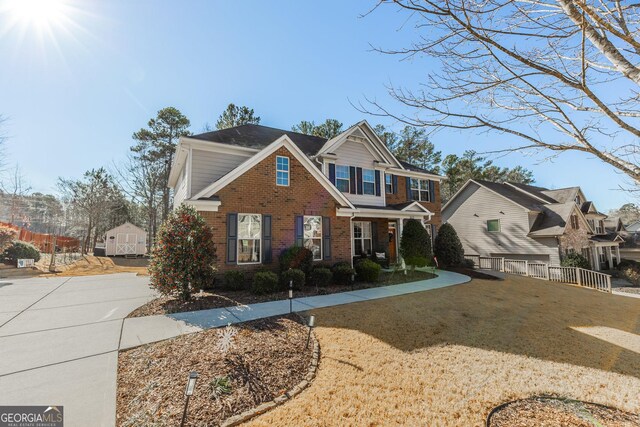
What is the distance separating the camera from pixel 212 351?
15.3 ft

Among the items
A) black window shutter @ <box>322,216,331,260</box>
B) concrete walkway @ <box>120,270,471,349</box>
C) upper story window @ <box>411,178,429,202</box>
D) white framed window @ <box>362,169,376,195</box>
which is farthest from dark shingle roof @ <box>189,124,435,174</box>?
concrete walkway @ <box>120,270,471,349</box>

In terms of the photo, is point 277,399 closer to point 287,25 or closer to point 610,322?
point 287,25

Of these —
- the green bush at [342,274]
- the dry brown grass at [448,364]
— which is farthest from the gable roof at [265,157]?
the dry brown grass at [448,364]

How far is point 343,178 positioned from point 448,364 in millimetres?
11545

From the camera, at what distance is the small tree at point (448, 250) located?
1648 cm

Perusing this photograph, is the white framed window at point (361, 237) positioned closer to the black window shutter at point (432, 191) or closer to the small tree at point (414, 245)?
the small tree at point (414, 245)

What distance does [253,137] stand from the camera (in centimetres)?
1393

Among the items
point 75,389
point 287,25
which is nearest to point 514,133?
point 287,25

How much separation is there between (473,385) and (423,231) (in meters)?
11.3

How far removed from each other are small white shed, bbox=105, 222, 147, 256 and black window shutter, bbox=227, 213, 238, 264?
25.5 metres

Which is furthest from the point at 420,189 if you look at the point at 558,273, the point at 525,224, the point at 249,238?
the point at 249,238

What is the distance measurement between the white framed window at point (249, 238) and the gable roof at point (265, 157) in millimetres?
1432

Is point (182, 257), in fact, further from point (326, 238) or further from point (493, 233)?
point (493, 233)

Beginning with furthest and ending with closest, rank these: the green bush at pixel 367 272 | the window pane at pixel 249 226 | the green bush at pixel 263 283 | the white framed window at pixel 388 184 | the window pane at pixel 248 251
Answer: the white framed window at pixel 388 184, the green bush at pixel 367 272, the window pane at pixel 249 226, the window pane at pixel 248 251, the green bush at pixel 263 283
